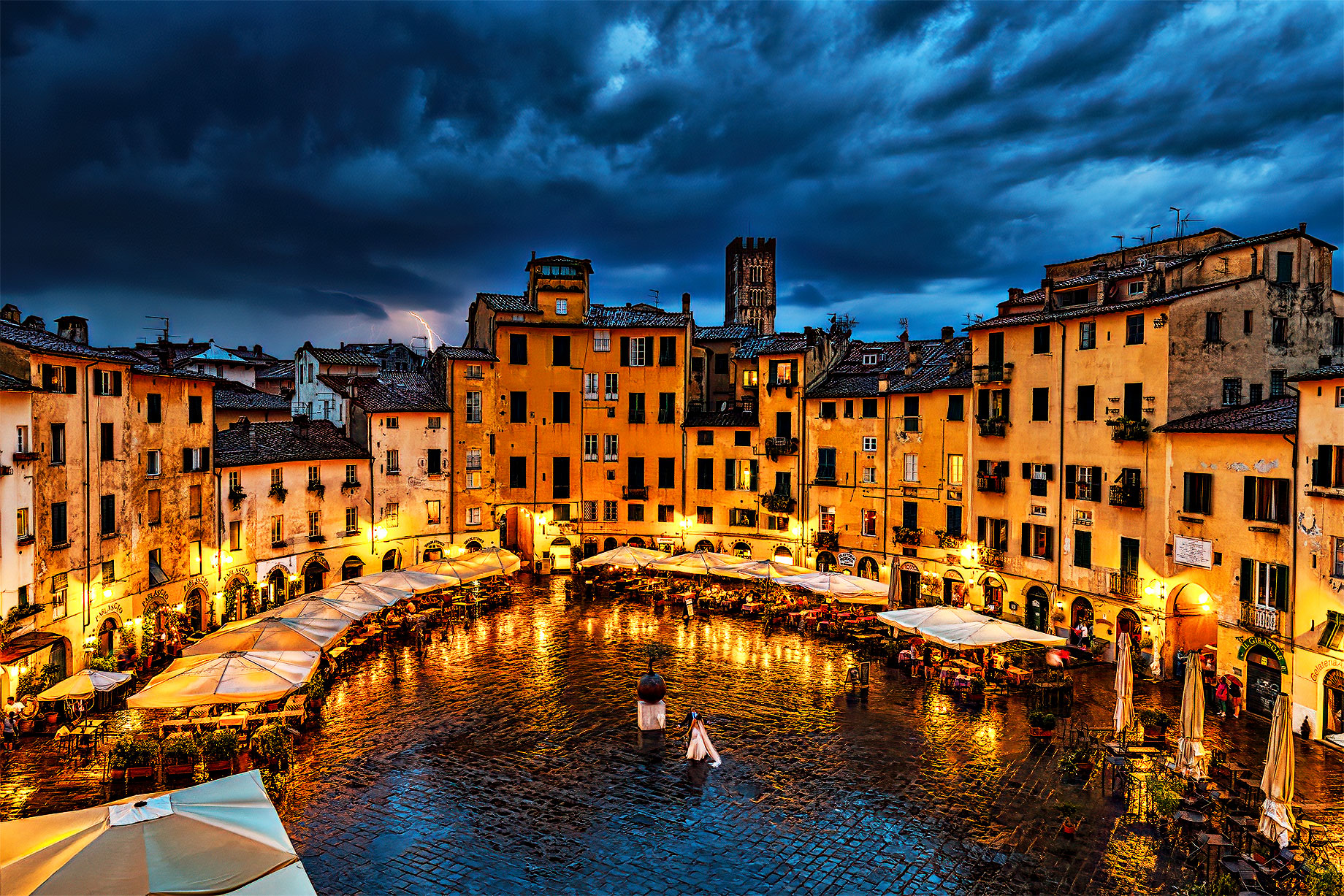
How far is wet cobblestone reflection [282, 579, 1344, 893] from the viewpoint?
17.5 metres

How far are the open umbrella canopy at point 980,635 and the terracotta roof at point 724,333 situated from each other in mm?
36131

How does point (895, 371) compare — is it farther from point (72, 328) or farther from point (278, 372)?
point (278, 372)

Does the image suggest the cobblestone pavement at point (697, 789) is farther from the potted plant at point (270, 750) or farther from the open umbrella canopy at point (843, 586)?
the open umbrella canopy at point (843, 586)

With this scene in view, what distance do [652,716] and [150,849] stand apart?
15.1m

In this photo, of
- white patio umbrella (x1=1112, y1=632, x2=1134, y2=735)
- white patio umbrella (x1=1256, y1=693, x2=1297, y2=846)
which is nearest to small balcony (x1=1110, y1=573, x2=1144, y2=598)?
white patio umbrella (x1=1112, y1=632, x2=1134, y2=735)

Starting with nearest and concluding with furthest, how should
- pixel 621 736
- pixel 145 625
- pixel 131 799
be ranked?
pixel 131 799 < pixel 621 736 < pixel 145 625

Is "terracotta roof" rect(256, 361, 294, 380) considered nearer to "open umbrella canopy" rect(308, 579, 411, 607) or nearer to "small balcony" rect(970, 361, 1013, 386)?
"open umbrella canopy" rect(308, 579, 411, 607)

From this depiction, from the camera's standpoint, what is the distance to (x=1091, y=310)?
36.9m

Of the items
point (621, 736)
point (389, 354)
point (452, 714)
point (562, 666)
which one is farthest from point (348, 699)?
point (389, 354)

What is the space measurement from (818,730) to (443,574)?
20663 millimetres

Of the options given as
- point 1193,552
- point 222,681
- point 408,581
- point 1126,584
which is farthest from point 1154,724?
point 408,581

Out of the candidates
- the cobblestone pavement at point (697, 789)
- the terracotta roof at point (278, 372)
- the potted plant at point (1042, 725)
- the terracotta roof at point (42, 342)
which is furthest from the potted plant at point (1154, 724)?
the terracotta roof at point (278, 372)

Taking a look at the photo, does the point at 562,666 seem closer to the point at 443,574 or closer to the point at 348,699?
the point at 348,699

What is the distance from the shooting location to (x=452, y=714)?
26812mm
